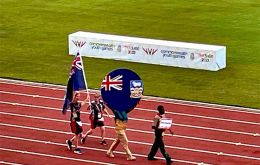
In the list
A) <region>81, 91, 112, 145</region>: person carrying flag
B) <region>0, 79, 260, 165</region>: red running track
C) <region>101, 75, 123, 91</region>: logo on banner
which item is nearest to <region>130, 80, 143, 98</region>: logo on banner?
<region>101, 75, 123, 91</region>: logo on banner

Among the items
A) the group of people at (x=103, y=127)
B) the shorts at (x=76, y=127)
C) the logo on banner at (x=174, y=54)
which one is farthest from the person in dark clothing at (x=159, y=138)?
the logo on banner at (x=174, y=54)

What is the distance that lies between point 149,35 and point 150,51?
3.93 meters

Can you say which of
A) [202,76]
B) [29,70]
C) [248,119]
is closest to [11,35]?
[29,70]

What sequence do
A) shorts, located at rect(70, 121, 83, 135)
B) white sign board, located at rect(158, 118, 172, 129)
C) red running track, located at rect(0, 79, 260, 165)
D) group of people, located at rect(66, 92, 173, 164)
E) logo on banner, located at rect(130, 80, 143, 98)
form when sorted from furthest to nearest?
1. shorts, located at rect(70, 121, 83, 135)
2. red running track, located at rect(0, 79, 260, 165)
3. logo on banner, located at rect(130, 80, 143, 98)
4. group of people, located at rect(66, 92, 173, 164)
5. white sign board, located at rect(158, 118, 172, 129)

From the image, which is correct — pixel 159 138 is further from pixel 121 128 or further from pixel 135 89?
pixel 135 89

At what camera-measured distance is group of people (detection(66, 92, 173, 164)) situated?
21406mm

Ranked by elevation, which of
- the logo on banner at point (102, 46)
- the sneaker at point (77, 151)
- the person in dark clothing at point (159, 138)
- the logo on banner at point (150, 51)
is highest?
the logo on banner at point (102, 46)

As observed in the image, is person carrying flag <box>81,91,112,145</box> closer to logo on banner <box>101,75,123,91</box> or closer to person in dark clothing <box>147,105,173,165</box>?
logo on banner <box>101,75,123,91</box>

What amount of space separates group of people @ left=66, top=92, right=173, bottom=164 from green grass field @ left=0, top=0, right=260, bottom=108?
15.6 feet

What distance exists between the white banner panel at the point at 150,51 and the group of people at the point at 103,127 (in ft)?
24.0

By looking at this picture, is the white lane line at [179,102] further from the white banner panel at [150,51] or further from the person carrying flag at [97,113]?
the person carrying flag at [97,113]

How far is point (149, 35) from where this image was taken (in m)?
34.0

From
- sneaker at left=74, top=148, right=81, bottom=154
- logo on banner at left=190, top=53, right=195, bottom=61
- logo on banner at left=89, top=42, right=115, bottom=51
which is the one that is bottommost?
sneaker at left=74, top=148, right=81, bottom=154

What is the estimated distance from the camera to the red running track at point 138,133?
22047 mm
